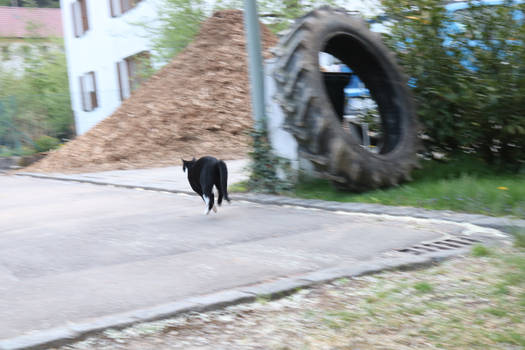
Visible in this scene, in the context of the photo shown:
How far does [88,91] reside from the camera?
94.7ft

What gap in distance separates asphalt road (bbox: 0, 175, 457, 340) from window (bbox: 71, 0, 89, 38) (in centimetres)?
2241

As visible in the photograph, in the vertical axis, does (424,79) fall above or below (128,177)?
above

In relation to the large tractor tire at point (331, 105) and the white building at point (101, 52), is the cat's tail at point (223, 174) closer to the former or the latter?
the large tractor tire at point (331, 105)

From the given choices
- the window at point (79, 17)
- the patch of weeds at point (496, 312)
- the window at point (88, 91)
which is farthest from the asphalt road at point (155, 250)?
the window at point (79, 17)

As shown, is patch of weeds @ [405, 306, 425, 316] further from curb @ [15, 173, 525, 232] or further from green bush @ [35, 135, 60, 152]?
green bush @ [35, 135, 60, 152]

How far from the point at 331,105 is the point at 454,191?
1670 millimetres

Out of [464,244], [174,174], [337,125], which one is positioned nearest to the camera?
[464,244]

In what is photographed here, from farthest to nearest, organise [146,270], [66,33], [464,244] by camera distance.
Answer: [66,33], [464,244], [146,270]

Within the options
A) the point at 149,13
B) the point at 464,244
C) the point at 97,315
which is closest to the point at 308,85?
the point at 464,244

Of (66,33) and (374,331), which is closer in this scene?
(374,331)

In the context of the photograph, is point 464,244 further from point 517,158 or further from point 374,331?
point 517,158

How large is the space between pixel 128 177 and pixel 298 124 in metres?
5.71

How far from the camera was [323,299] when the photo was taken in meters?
3.67

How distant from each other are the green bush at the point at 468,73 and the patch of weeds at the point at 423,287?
377 centimetres
